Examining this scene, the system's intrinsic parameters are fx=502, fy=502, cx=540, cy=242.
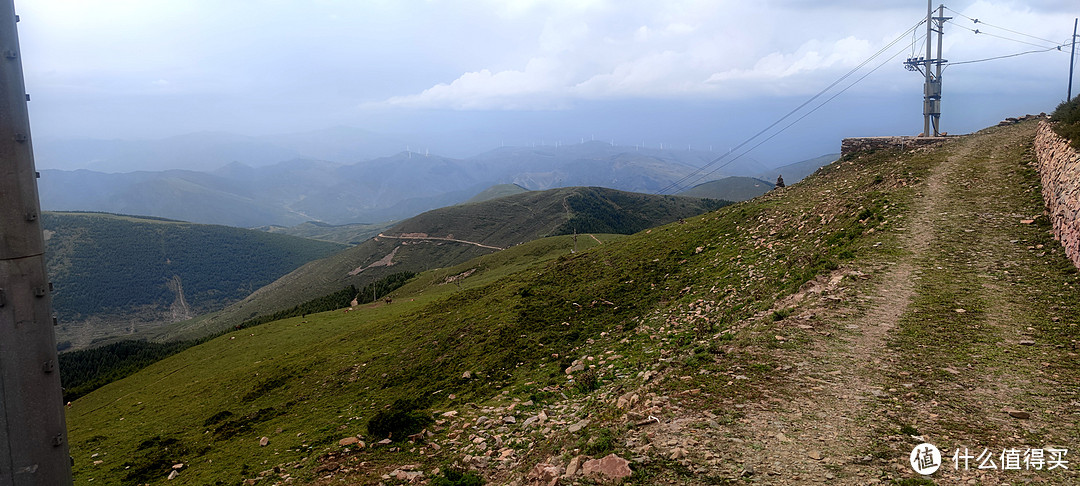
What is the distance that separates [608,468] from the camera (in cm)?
772

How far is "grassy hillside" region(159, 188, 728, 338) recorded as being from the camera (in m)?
134

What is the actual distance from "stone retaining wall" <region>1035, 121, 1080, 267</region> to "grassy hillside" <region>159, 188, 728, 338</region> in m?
118

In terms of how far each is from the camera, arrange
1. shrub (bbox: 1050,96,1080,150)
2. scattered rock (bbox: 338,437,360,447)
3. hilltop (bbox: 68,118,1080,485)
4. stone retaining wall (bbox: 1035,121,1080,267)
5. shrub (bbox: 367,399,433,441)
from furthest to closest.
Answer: shrub (bbox: 1050,96,1080,150) → stone retaining wall (bbox: 1035,121,1080,267) → scattered rock (bbox: 338,437,360,447) → shrub (bbox: 367,399,433,441) → hilltop (bbox: 68,118,1080,485)

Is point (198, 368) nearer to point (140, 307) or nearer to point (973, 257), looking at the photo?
point (973, 257)

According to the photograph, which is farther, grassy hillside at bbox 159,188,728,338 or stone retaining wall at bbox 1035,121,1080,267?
grassy hillside at bbox 159,188,728,338

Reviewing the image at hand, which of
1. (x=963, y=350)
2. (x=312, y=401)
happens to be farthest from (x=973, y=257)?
(x=312, y=401)

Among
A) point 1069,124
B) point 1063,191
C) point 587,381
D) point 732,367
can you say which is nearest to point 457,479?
point 587,381

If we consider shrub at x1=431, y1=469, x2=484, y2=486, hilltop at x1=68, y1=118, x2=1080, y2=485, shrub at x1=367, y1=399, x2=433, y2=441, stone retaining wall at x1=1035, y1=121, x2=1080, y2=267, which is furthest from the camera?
stone retaining wall at x1=1035, y1=121, x2=1080, y2=267

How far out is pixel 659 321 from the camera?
16734mm

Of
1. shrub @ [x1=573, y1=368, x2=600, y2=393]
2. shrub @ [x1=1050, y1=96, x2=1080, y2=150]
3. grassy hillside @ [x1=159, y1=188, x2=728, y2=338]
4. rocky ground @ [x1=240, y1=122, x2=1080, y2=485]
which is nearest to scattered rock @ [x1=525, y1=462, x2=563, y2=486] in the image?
rocky ground @ [x1=240, y1=122, x2=1080, y2=485]

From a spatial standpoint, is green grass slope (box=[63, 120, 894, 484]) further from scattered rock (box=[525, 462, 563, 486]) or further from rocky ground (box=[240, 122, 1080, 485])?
scattered rock (box=[525, 462, 563, 486])

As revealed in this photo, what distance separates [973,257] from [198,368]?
45.2 m

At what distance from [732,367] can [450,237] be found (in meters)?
157

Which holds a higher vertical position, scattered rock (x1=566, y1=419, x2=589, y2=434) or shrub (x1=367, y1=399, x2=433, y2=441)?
scattered rock (x1=566, y1=419, x2=589, y2=434)
